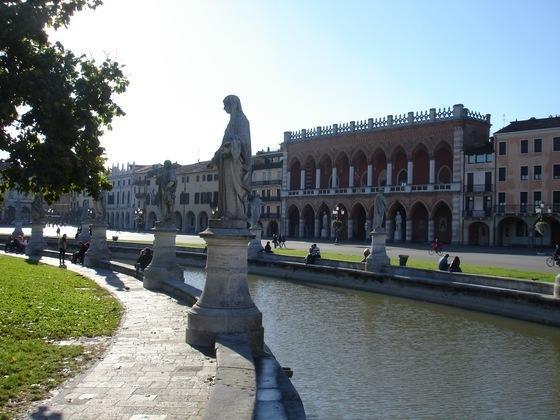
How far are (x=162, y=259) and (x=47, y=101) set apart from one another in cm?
755

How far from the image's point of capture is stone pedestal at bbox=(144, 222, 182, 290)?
17078mm

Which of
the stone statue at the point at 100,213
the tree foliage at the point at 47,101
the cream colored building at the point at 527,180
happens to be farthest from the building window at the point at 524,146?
the tree foliage at the point at 47,101

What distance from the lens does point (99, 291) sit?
52.7ft

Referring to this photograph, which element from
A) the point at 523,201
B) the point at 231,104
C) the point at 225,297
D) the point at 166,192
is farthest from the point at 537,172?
the point at 225,297

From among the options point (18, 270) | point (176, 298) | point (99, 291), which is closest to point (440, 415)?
point (176, 298)

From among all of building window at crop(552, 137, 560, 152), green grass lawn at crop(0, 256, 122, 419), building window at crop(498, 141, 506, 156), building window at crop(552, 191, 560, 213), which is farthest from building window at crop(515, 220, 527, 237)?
green grass lawn at crop(0, 256, 122, 419)

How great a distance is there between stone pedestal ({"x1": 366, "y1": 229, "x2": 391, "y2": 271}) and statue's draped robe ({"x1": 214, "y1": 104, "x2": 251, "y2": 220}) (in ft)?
53.0

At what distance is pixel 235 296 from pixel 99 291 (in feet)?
26.1

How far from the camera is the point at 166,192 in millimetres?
17781

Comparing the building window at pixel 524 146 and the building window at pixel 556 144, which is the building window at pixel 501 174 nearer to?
the building window at pixel 524 146

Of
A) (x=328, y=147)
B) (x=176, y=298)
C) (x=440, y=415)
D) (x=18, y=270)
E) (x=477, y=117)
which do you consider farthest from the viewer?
(x=328, y=147)

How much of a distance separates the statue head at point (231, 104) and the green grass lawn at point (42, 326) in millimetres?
4219

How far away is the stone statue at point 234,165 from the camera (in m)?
9.52

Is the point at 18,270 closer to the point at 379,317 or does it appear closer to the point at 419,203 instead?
the point at 379,317
